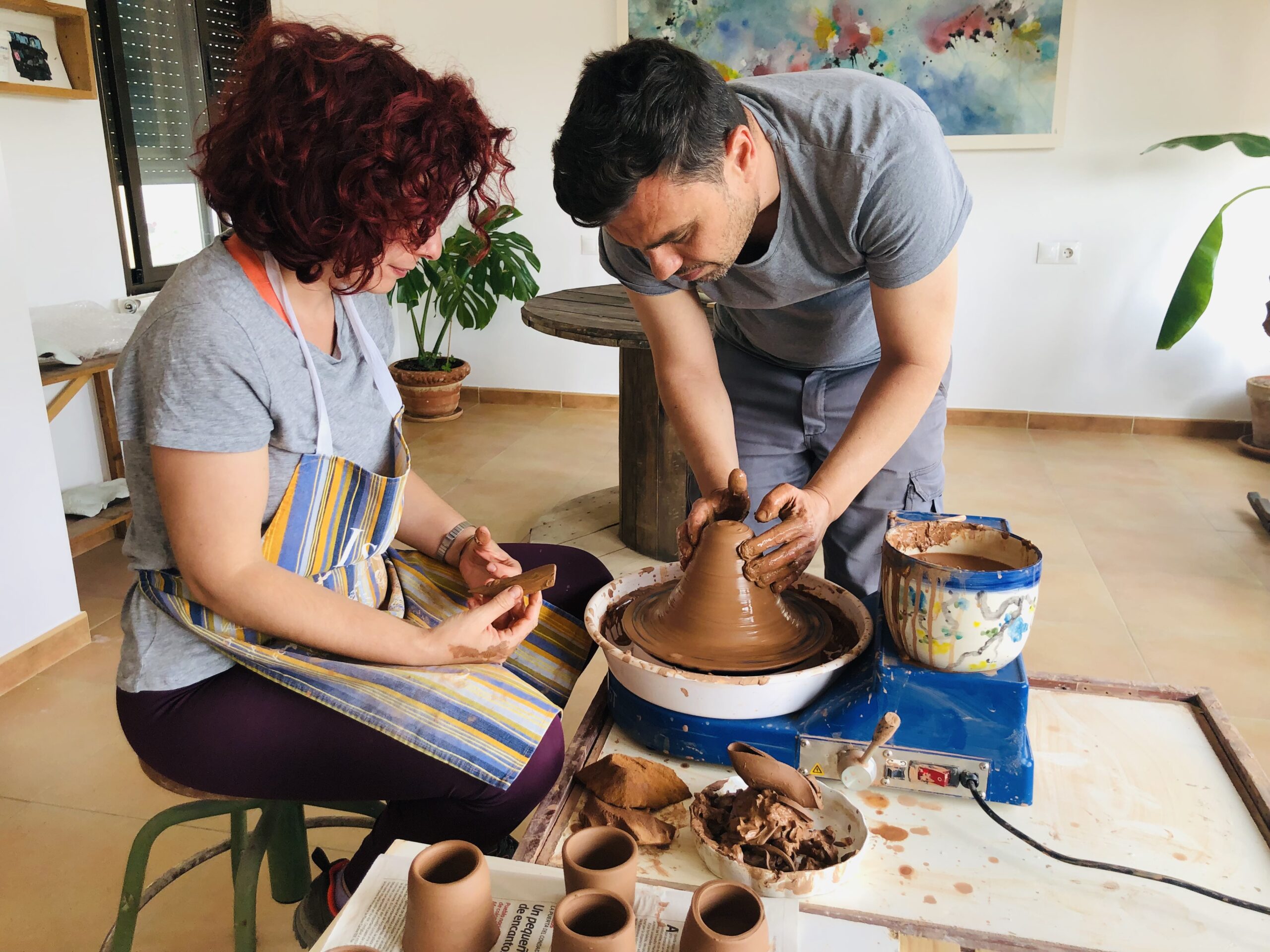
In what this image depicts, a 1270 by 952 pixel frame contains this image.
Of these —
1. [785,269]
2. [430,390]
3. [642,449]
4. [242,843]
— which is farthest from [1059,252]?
[242,843]

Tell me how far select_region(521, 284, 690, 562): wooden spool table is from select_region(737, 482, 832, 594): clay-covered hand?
1725 millimetres

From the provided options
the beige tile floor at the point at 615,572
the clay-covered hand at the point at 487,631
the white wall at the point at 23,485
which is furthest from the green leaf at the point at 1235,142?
the white wall at the point at 23,485

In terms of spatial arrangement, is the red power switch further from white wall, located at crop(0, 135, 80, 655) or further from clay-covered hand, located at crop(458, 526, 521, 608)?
white wall, located at crop(0, 135, 80, 655)

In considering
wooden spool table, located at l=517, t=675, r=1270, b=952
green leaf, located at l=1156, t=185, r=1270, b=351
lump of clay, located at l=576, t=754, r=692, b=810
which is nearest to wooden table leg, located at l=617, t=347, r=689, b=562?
wooden spool table, located at l=517, t=675, r=1270, b=952

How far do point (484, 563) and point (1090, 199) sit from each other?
3858 mm

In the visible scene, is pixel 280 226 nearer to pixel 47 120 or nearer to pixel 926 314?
pixel 926 314

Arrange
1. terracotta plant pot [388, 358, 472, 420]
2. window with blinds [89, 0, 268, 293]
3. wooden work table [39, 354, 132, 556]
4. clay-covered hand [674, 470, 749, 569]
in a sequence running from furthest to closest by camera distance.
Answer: terracotta plant pot [388, 358, 472, 420], window with blinds [89, 0, 268, 293], wooden work table [39, 354, 132, 556], clay-covered hand [674, 470, 749, 569]

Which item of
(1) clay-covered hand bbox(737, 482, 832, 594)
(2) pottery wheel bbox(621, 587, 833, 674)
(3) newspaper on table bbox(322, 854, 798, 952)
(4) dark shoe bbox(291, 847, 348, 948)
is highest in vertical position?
(1) clay-covered hand bbox(737, 482, 832, 594)

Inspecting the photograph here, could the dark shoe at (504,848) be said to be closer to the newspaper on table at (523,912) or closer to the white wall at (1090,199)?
the newspaper on table at (523,912)

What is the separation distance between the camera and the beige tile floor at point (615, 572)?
5.87 ft

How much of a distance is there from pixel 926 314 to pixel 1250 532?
8.79 ft

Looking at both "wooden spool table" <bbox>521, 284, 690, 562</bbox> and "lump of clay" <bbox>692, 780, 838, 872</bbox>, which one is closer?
"lump of clay" <bbox>692, 780, 838, 872</bbox>

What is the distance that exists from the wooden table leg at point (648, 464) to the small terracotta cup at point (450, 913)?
7.95 ft

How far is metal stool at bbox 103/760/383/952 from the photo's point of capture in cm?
136
